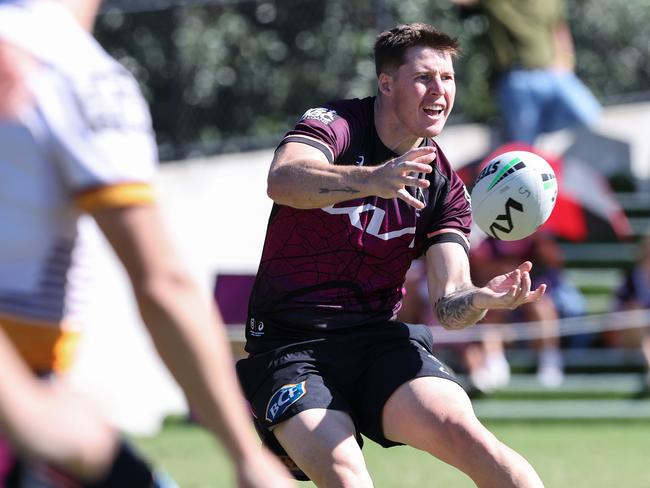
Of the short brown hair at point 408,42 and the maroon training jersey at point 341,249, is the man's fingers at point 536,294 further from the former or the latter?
the short brown hair at point 408,42

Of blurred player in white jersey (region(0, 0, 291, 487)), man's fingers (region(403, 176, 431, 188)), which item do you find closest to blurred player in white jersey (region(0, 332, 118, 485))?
blurred player in white jersey (region(0, 0, 291, 487))

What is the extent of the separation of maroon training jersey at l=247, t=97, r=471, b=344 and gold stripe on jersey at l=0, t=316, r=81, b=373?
7.68ft

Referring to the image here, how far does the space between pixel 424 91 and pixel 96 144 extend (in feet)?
8.96

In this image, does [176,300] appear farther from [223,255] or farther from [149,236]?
[223,255]

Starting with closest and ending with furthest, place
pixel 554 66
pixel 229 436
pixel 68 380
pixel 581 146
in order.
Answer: pixel 229 436
pixel 68 380
pixel 554 66
pixel 581 146

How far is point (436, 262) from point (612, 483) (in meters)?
3.65

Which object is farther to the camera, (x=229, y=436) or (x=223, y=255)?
(x=223, y=255)

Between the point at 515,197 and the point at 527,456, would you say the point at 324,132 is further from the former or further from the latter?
the point at 527,456

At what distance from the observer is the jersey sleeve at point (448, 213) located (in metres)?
5.27

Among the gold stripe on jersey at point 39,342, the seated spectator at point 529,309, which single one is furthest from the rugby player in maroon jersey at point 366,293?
the seated spectator at point 529,309

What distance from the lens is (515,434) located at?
1096cm

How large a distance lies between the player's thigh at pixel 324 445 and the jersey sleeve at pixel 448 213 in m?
0.84

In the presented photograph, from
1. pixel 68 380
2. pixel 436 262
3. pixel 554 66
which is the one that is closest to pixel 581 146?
pixel 554 66

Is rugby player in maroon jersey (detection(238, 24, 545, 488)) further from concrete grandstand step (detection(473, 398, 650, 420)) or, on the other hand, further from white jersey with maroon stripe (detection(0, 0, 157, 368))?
concrete grandstand step (detection(473, 398, 650, 420))
